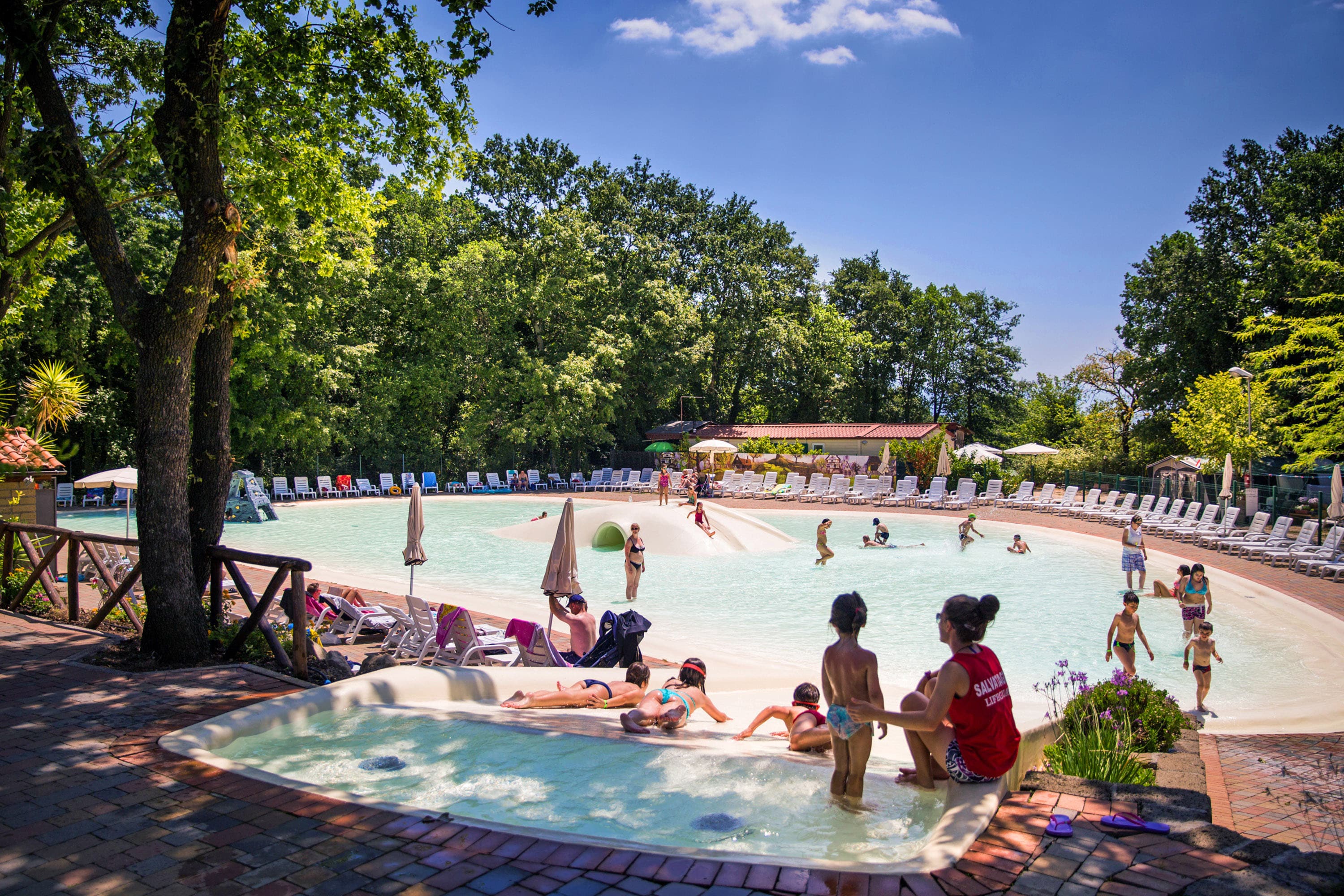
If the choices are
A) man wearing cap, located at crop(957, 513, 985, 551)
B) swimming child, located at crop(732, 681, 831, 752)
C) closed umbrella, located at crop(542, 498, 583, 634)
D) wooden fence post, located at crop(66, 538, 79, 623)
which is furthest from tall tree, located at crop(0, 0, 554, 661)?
man wearing cap, located at crop(957, 513, 985, 551)

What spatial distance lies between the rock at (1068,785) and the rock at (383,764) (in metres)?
3.51

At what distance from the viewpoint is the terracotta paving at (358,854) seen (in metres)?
3.11

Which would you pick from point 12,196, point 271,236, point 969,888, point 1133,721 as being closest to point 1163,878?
point 969,888

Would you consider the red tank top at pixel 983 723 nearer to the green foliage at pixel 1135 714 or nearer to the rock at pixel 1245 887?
the rock at pixel 1245 887

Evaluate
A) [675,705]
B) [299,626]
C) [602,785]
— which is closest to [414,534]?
[299,626]

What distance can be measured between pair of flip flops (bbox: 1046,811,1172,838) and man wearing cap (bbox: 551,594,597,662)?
5.64m

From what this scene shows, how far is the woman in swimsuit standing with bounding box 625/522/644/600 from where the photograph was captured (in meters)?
13.3

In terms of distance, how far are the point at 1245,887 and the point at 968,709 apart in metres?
1.30

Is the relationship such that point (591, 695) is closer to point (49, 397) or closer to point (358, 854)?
point (358, 854)

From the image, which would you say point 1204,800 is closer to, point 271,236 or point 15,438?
point 15,438

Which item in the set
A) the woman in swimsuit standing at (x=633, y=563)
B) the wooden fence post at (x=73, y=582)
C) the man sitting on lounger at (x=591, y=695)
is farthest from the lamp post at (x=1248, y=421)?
the wooden fence post at (x=73, y=582)

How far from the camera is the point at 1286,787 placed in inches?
208

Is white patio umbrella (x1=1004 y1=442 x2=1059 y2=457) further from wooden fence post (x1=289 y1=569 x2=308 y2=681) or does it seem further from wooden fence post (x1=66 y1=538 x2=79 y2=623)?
wooden fence post (x1=66 y1=538 x2=79 y2=623)

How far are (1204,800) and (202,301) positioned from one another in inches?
308
